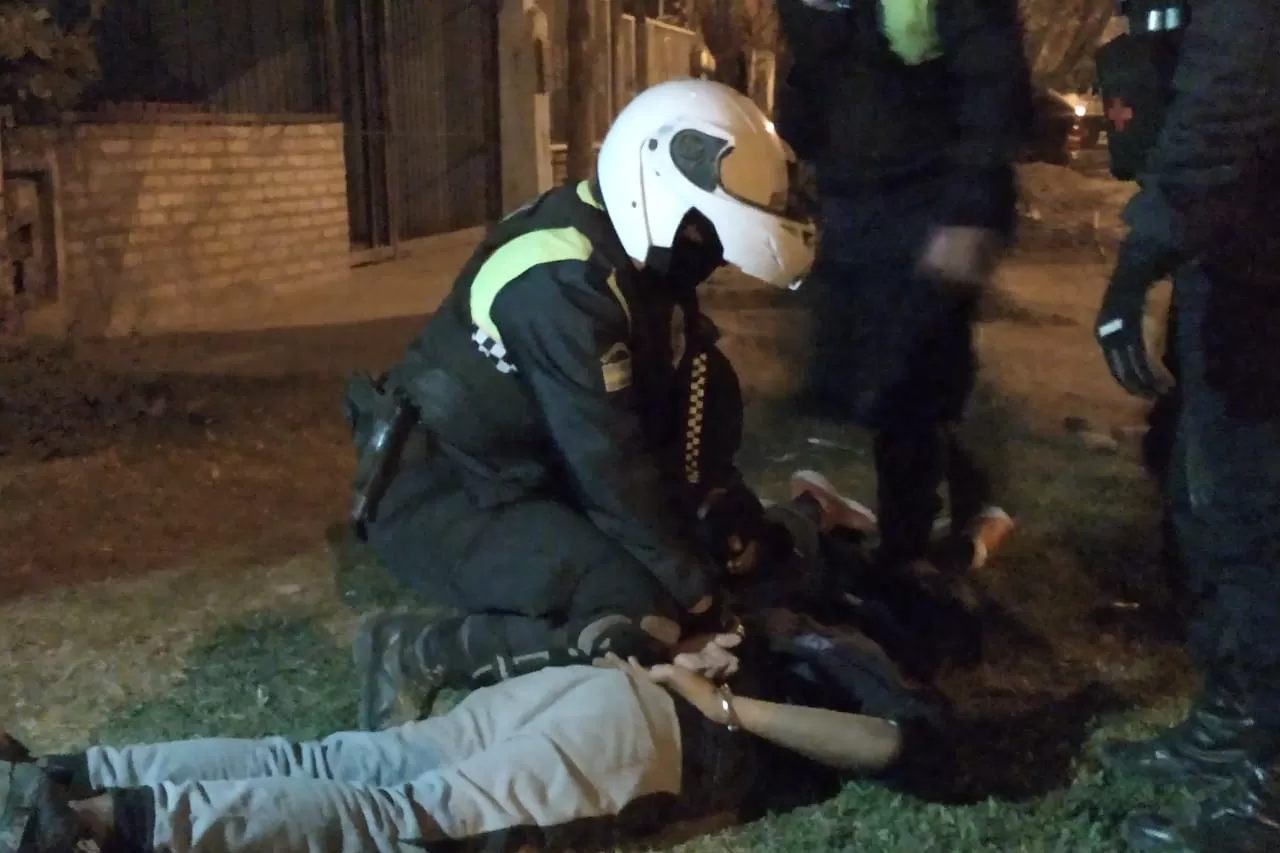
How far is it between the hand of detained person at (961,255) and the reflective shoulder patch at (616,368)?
95 centimetres

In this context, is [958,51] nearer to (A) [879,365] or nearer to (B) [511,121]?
(A) [879,365]

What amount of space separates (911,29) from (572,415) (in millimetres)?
1348

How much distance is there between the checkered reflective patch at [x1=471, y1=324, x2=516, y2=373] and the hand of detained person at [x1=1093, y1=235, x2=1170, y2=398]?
1.25 m

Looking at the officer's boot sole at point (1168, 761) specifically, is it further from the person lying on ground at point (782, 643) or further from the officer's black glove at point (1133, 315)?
the officer's black glove at point (1133, 315)

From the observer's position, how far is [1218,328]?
242cm

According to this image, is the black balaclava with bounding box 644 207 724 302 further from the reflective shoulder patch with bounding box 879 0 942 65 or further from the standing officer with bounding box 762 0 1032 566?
the reflective shoulder patch with bounding box 879 0 942 65

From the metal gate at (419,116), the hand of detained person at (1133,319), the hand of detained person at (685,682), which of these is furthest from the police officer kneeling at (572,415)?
the metal gate at (419,116)

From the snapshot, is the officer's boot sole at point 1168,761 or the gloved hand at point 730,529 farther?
the gloved hand at point 730,529

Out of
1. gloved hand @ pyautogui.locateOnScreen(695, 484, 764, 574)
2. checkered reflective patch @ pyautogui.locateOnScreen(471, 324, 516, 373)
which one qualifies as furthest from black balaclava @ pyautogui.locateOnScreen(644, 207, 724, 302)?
gloved hand @ pyautogui.locateOnScreen(695, 484, 764, 574)

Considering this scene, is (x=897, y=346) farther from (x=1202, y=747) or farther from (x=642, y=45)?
(x=642, y=45)

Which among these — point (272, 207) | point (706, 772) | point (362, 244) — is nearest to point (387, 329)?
point (272, 207)

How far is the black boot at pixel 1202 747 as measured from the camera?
2.59 m

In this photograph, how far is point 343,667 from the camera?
3.29m

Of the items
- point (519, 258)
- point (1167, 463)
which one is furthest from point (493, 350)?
point (1167, 463)
